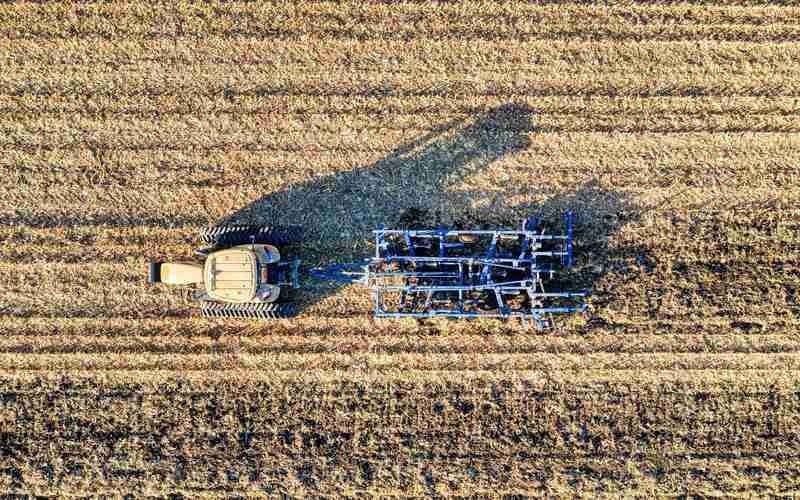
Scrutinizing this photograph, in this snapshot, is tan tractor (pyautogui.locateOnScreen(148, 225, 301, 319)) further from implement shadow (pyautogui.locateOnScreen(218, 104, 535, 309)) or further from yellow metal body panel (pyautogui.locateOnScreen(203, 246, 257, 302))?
implement shadow (pyautogui.locateOnScreen(218, 104, 535, 309))

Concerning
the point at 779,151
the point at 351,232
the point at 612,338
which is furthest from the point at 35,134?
the point at 779,151

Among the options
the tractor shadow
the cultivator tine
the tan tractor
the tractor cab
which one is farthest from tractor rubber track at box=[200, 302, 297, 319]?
the cultivator tine

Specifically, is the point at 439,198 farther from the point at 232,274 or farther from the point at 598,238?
the point at 232,274

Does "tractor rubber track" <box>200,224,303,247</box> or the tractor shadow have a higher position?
the tractor shadow

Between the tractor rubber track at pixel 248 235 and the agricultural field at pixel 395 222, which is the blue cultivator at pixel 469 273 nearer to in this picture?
the agricultural field at pixel 395 222

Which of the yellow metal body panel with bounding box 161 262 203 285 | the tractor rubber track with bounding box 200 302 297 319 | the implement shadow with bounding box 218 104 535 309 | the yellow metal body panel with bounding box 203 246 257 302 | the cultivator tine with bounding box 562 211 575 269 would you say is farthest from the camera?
the implement shadow with bounding box 218 104 535 309

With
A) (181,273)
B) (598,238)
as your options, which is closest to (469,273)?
(598,238)

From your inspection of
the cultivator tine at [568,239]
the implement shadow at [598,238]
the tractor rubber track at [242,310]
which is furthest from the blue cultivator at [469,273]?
the tractor rubber track at [242,310]
